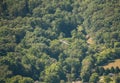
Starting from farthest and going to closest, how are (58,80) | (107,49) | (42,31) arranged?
1. (42,31)
2. (107,49)
3. (58,80)

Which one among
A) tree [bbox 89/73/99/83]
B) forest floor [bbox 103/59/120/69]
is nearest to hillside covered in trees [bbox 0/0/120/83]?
tree [bbox 89/73/99/83]

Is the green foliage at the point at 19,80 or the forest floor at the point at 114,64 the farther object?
the forest floor at the point at 114,64

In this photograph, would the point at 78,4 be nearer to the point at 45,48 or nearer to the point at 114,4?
the point at 114,4

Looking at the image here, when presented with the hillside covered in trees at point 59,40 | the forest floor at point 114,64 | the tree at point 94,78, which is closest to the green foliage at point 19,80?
the hillside covered in trees at point 59,40

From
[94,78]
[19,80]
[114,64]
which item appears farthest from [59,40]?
[19,80]

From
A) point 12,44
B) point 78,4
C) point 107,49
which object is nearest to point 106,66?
point 107,49

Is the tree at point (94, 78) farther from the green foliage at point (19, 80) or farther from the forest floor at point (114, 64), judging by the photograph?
the green foliage at point (19, 80)

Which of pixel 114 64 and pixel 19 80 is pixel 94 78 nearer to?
pixel 114 64

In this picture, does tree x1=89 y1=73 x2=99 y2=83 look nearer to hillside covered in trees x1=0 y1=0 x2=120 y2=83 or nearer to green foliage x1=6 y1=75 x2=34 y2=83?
hillside covered in trees x1=0 y1=0 x2=120 y2=83
